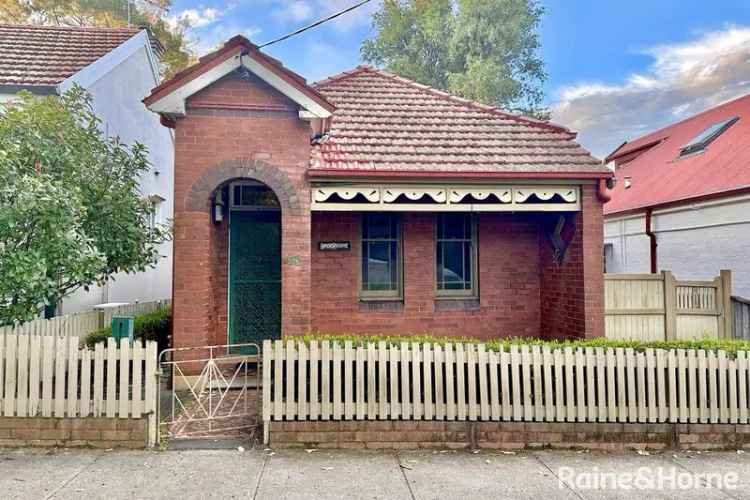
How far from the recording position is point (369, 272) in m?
8.20

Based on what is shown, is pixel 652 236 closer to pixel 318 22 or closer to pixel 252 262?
pixel 318 22

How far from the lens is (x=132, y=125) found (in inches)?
491

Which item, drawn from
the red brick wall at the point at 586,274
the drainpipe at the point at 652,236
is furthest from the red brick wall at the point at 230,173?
the drainpipe at the point at 652,236

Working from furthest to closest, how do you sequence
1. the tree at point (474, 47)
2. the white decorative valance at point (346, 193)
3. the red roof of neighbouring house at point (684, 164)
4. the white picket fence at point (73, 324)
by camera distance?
1. the tree at point (474, 47)
2. the red roof of neighbouring house at point (684, 164)
3. the white decorative valance at point (346, 193)
4. the white picket fence at point (73, 324)

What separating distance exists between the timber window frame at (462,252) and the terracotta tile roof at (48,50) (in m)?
8.25

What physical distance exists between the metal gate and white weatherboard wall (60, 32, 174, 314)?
3048 mm

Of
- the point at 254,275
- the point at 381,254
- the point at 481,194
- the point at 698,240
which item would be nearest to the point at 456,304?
the point at 381,254

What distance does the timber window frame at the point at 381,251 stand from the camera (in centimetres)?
815

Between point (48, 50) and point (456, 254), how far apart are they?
10663mm

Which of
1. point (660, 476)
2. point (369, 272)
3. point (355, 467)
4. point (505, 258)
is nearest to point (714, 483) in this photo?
point (660, 476)

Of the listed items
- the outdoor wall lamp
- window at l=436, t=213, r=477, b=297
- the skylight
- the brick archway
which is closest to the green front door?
the outdoor wall lamp

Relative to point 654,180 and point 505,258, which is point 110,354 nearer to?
point 505,258

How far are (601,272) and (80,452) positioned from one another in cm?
742

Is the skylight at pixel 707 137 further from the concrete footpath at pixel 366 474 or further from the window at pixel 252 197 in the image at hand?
Result: the window at pixel 252 197
